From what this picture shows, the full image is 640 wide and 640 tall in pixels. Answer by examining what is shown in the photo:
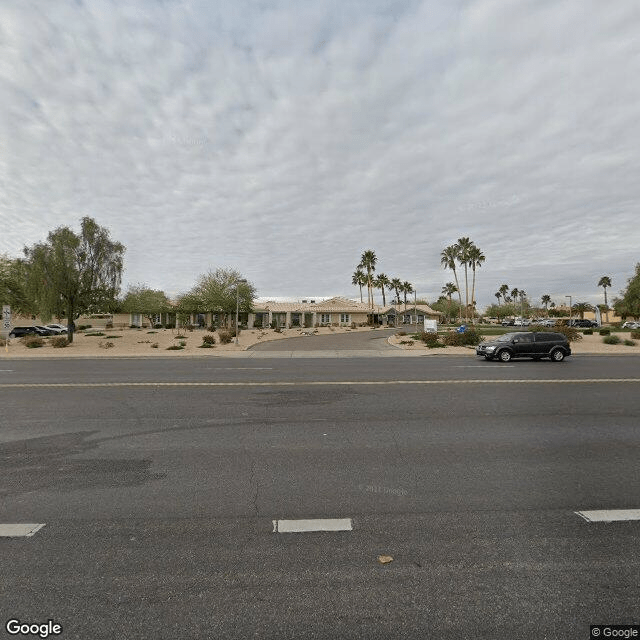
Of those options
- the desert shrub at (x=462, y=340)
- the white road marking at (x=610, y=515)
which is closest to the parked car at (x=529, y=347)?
the desert shrub at (x=462, y=340)

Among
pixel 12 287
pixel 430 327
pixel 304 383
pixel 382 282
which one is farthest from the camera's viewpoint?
pixel 382 282

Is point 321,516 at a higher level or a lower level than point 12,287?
lower

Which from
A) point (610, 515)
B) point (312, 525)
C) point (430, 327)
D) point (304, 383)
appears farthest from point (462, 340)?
point (312, 525)

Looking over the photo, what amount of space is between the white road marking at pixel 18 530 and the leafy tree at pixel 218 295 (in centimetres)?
4934

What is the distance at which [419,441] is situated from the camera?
6.61 meters

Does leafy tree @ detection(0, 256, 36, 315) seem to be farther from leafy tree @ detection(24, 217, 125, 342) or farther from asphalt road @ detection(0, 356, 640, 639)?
asphalt road @ detection(0, 356, 640, 639)

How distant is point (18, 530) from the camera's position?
3793mm

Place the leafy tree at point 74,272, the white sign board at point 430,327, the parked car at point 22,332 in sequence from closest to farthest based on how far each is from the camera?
the leafy tree at point 74,272
the white sign board at point 430,327
the parked car at point 22,332

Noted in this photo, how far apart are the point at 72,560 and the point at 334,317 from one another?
251ft

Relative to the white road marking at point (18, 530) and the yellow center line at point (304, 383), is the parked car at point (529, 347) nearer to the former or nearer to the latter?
the yellow center line at point (304, 383)

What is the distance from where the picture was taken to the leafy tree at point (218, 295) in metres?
54.0

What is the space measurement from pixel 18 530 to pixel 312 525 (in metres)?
2.77

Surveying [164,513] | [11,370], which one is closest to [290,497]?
[164,513]

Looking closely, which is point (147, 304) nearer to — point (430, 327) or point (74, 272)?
point (74, 272)
